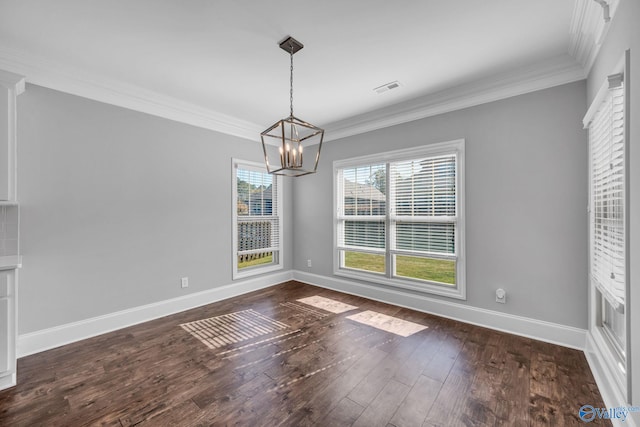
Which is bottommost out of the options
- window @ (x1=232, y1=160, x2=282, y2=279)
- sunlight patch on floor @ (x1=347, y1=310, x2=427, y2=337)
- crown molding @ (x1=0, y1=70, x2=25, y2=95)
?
sunlight patch on floor @ (x1=347, y1=310, x2=427, y2=337)

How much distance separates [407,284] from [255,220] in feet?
8.79

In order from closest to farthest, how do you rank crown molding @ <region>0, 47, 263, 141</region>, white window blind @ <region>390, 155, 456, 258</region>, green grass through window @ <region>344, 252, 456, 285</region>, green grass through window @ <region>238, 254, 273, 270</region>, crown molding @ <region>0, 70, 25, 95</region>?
1. crown molding @ <region>0, 70, 25, 95</region>
2. crown molding @ <region>0, 47, 263, 141</region>
3. white window blind @ <region>390, 155, 456, 258</region>
4. green grass through window @ <region>344, 252, 456, 285</region>
5. green grass through window @ <region>238, 254, 273, 270</region>

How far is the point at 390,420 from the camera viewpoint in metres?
1.66

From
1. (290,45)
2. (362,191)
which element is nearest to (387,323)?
(362,191)

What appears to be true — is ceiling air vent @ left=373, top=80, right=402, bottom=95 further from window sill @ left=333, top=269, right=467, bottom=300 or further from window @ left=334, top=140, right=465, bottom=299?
window sill @ left=333, top=269, right=467, bottom=300

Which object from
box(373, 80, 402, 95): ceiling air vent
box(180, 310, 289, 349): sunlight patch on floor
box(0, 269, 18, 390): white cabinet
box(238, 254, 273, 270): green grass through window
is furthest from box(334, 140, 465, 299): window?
box(0, 269, 18, 390): white cabinet

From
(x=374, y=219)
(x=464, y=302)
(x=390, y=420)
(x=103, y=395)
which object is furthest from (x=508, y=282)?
(x=103, y=395)

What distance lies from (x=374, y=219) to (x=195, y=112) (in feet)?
9.95

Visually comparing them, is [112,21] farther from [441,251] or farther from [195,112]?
[441,251]

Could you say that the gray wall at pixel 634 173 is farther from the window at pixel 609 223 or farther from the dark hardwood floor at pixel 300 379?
the dark hardwood floor at pixel 300 379

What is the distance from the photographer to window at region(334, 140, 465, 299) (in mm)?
3295

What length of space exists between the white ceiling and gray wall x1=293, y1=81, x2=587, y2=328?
0.37 metres

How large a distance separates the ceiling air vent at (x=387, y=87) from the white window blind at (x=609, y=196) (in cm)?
179

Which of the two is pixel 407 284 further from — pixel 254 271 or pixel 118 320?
pixel 118 320
